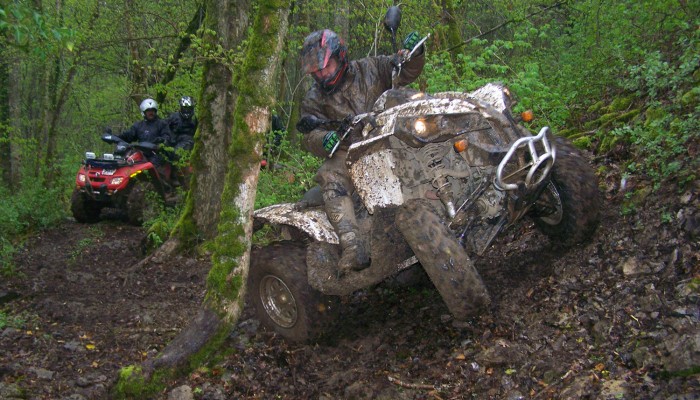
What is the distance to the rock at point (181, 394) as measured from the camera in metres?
4.29

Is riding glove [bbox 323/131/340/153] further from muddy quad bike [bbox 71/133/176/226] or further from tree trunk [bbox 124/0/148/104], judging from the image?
tree trunk [bbox 124/0/148/104]

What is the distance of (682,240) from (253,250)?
11.6ft

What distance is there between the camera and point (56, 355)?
5.03 meters

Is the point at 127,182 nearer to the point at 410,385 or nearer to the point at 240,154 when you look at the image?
the point at 240,154

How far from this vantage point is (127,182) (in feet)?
35.9

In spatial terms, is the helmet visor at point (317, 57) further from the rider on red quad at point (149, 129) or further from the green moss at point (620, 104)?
the rider on red quad at point (149, 129)

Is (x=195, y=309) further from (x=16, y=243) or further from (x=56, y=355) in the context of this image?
(x=16, y=243)

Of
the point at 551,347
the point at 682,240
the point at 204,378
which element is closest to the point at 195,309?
the point at 204,378

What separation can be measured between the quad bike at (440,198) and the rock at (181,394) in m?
1.06

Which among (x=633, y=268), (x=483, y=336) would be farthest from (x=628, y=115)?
(x=483, y=336)

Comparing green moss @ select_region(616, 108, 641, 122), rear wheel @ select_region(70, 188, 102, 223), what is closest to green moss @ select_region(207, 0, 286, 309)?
green moss @ select_region(616, 108, 641, 122)

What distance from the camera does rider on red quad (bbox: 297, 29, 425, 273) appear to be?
4625mm

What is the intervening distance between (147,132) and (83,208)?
2.03 m

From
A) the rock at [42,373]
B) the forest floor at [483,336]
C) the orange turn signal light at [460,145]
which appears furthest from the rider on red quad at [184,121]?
the orange turn signal light at [460,145]
